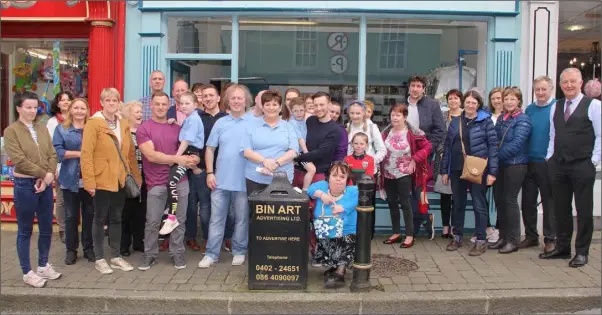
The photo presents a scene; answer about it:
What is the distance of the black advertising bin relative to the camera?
501cm

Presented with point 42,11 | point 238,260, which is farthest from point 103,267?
point 42,11

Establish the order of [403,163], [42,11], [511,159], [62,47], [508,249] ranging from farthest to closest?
[62,47] < [42,11] < [403,163] < [508,249] < [511,159]

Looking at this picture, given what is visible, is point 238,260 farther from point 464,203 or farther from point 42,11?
point 42,11

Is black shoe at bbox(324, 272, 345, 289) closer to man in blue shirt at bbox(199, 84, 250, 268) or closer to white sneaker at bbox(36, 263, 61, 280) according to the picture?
man in blue shirt at bbox(199, 84, 250, 268)

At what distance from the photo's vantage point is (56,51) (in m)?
8.40

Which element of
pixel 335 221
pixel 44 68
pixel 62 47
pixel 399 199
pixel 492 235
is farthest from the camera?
pixel 44 68

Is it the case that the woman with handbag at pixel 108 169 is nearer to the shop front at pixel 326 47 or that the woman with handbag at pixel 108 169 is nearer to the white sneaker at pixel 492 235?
the shop front at pixel 326 47

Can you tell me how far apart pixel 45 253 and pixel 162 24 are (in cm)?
361

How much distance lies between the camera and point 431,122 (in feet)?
23.1

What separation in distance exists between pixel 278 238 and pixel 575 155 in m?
3.20

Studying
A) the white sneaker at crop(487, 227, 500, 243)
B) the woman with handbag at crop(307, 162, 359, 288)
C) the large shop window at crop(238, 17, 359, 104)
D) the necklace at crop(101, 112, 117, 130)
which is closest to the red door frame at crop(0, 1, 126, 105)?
the large shop window at crop(238, 17, 359, 104)

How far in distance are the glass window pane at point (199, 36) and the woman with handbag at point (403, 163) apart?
2.73 m

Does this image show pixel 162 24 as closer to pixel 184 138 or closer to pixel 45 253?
pixel 184 138

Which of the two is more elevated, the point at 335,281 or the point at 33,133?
the point at 33,133
